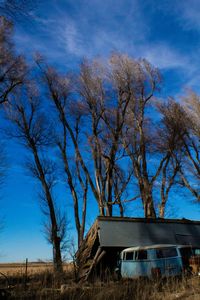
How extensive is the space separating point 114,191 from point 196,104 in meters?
9.44

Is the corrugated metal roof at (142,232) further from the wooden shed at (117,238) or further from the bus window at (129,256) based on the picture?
the bus window at (129,256)

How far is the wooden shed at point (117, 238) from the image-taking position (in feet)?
43.8

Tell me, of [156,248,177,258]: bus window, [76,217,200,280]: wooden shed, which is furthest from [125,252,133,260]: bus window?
[76,217,200,280]: wooden shed

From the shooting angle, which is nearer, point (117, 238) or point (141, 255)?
point (141, 255)

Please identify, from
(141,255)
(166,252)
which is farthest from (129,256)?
(166,252)

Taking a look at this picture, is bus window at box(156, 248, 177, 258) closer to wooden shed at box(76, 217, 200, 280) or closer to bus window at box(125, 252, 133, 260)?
bus window at box(125, 252, 133, 260)

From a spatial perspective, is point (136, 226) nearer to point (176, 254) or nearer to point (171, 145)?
point (176, 254)

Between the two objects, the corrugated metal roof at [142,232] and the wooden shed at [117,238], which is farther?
the corrugated metal roof at [142,232]

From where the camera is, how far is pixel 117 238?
13.6m

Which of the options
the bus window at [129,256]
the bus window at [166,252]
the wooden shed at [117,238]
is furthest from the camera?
the wooden shed at [117,238]

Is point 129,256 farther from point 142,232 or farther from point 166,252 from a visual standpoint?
point 142,232

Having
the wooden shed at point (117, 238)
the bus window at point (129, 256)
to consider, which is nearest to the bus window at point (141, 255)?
the bus window at point (129, 256)

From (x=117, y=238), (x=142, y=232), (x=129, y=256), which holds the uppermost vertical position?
(x=142, y=232)

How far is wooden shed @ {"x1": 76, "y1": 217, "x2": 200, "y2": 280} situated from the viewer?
1336 centimetres
